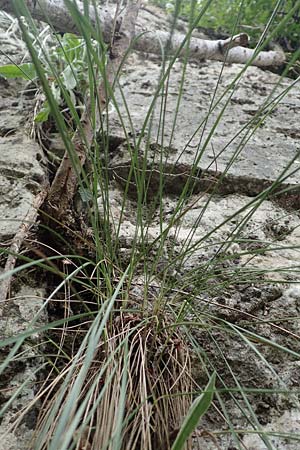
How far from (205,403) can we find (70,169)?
607mm

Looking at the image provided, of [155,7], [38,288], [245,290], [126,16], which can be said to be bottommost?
[38,288]

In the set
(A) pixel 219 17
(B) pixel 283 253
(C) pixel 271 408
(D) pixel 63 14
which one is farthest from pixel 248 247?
(A) pixel 219 17

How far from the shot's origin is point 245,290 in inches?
31.8

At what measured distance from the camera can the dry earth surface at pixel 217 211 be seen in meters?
0.65

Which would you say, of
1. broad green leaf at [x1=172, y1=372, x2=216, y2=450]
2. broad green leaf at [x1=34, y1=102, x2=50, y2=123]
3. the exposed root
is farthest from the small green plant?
broad green leaf at [x1=172, y1=372, x2=216, y2=450]

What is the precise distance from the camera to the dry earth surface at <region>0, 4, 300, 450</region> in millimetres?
647

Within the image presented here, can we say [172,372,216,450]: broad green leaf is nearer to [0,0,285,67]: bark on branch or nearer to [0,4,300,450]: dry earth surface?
[0,4,300,450]: dry earth surface

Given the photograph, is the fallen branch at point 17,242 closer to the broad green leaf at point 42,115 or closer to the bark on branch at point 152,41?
the broad green leaf at point 42,115

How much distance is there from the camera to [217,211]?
102 cm

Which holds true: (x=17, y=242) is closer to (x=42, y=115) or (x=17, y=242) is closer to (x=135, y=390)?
(x=135, y=390)

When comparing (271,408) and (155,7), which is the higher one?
(155,7)

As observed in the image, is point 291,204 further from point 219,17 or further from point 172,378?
point 219,17

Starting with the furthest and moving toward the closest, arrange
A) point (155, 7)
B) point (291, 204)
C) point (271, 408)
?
point (155, 7)
point (291, 204)
point (271, 408)

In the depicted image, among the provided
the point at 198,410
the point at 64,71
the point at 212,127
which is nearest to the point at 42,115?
the point at 64,71
